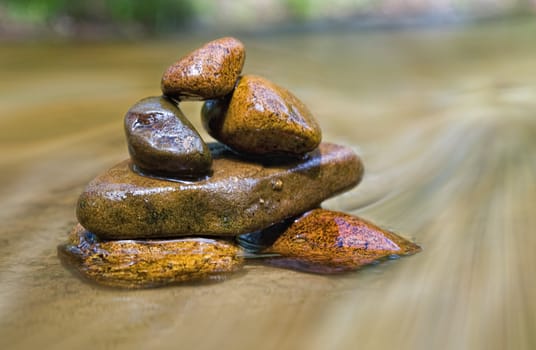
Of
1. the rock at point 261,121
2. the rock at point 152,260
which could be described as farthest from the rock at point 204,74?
the rock at point 152,260

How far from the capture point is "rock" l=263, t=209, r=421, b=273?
3.32m

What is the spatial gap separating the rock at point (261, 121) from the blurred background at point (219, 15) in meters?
9.65

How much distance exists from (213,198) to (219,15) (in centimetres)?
1211

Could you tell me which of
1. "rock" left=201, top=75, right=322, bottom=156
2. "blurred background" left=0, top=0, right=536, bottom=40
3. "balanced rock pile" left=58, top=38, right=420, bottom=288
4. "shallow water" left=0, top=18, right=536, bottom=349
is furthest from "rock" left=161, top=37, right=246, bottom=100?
"blurred background" left=0, top=0, right=536, bottom=40

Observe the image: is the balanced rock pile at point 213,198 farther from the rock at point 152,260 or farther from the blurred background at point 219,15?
the blurred background at point 219,15

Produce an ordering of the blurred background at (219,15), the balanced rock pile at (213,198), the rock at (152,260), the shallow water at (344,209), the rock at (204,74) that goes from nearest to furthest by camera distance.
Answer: the shallow water at (344,209)
the rock at (152,260)
the balanced rock pile at (213,198)
the rock at (204,74)
the blurred background at (219,15)

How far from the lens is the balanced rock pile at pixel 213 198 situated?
3303 millimetres

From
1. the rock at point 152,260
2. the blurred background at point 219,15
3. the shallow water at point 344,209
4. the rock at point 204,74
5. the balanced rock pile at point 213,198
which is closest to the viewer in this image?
the shallow water at point 344,209

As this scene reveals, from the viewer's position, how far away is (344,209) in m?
4.23

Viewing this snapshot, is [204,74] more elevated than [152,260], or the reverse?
[204,74]

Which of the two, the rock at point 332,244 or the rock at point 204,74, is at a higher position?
the rock at point 204,74

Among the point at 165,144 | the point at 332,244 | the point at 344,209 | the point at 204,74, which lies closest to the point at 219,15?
the point at 344,209

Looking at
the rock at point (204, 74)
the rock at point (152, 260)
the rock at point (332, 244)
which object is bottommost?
the rock at point (152, 260)

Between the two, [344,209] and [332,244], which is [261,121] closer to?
[332,244]
